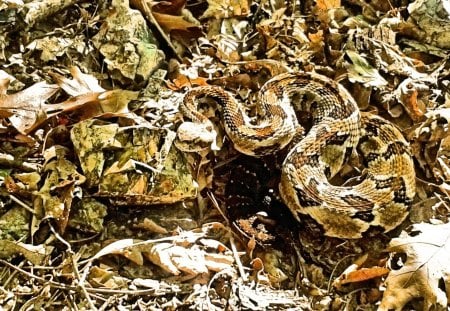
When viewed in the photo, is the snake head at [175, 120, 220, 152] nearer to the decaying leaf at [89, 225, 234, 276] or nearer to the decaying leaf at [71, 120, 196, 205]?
the decaying leaf at [71, 120, 196, 205]

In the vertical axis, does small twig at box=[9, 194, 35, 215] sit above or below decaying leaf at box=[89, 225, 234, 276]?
above

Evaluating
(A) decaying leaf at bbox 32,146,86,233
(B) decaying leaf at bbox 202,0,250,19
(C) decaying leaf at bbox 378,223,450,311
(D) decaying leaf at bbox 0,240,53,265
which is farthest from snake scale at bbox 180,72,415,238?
(D) decaying leaf at bbox 0,240,53,265

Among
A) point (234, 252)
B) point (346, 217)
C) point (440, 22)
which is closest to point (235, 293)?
point (234, 252)

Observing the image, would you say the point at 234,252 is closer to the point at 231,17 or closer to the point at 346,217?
the point at 346,217

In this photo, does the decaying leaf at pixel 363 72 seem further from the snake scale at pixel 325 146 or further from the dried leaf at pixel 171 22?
the dried leaf at pixel 171 22

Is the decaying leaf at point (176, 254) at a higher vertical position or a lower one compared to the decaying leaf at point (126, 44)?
lower

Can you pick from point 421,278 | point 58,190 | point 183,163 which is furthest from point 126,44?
point 421,278

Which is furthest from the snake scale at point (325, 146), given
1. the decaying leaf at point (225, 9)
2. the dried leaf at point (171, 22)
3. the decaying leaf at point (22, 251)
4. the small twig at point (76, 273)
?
the decaying leaf at point (22, 251)
